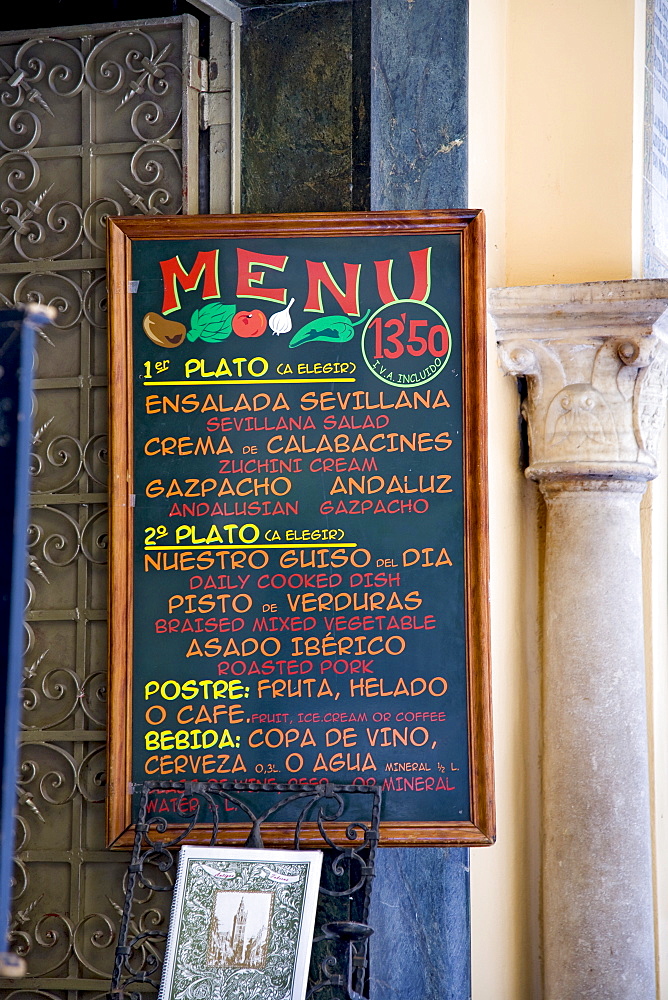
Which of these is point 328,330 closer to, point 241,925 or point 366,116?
point 366,116

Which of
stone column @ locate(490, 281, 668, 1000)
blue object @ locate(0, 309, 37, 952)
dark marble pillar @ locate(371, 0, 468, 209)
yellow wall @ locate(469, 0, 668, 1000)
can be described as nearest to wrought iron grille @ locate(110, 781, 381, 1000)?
yellow wall @ locate(469, 0, 668, 1000)

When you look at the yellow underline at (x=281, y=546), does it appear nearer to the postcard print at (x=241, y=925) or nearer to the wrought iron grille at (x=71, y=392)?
the wrought iron grille at (x=71, y=392)

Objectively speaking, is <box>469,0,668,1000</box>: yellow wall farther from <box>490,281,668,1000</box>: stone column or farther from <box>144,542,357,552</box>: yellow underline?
<box>144,542,357,552</box>: yellow underline

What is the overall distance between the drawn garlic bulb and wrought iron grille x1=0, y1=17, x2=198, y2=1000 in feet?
1.42

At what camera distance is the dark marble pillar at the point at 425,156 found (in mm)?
2770

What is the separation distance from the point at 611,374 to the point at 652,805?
1249 millimetres

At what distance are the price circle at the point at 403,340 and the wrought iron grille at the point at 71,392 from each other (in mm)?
640

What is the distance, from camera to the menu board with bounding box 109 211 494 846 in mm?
2689

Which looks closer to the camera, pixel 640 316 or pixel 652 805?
pixel 640 316

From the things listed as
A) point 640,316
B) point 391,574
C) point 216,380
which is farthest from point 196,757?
point 640,316

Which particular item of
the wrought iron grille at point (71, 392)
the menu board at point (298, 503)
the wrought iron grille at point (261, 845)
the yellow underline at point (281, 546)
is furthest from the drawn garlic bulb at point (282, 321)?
the wrought iron grille at point (261, 845)

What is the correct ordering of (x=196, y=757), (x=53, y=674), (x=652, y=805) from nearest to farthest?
1. (x=196, y=757)
2. (x=53, y=674)
3. (x=652, y=805)

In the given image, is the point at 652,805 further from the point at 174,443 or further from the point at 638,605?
the point at 174,443

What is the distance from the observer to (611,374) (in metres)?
3.07
